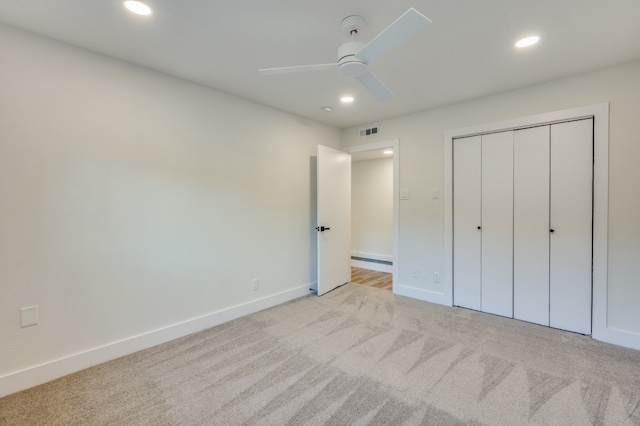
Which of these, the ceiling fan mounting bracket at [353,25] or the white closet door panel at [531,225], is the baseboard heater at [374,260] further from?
the ceiling fan mounting bracket at [353,25]

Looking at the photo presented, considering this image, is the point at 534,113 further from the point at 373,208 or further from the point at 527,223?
the point at 373,208

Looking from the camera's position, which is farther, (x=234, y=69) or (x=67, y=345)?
(x=234, y=69)

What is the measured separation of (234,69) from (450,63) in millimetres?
1895

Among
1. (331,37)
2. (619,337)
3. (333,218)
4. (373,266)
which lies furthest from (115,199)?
(619,337)

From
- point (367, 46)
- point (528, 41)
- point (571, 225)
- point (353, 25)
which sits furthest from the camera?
point (571, 225)

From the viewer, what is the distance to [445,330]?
290 centimetres

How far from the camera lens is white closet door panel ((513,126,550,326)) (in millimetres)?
2986

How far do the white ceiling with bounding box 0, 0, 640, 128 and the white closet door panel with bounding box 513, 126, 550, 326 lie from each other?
2.13 feet

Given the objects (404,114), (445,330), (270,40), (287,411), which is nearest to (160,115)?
(270,40)

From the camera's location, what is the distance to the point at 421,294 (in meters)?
3.83

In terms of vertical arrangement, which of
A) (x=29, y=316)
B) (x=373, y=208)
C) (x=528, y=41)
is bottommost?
(x=29, y=316)

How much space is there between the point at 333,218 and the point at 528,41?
285 cm

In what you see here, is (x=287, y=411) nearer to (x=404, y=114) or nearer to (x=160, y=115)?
(x=160, y=115)

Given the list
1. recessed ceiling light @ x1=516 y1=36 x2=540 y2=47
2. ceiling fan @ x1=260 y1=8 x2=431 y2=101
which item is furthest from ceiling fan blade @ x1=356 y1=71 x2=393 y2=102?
recessed ceiling light @ x1=516 y1=36 x2=540 y2=47
